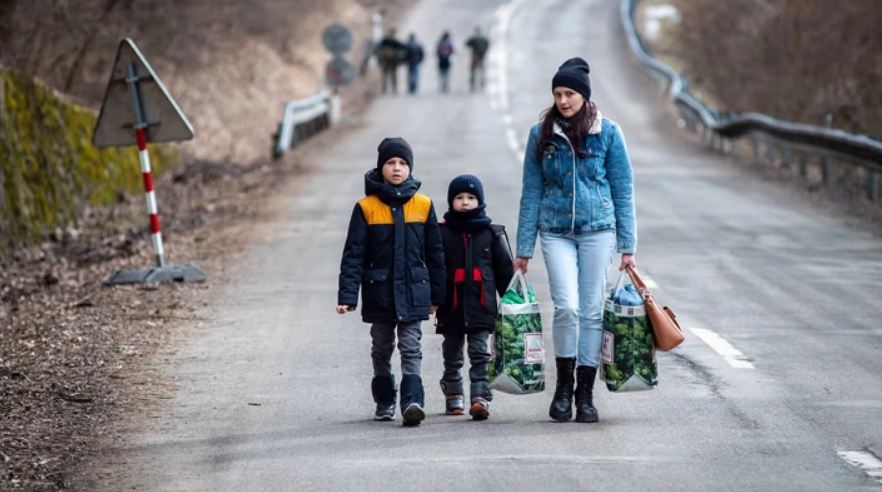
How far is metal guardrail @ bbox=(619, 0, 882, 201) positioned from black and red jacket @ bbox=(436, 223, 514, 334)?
1248cm

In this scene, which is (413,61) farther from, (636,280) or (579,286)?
(636,280)

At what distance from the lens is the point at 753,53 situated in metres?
38.1

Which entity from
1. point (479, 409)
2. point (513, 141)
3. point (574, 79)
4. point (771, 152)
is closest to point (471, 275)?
point (479, 409)

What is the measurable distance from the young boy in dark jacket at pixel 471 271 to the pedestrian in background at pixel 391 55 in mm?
38628

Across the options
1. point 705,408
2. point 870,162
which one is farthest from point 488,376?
point 870,162

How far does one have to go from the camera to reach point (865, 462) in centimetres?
676

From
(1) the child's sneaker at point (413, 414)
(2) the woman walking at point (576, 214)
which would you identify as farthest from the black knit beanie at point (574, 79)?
(1) the child's sneaker at point (413, 414)

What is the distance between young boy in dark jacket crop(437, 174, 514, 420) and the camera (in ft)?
26.0

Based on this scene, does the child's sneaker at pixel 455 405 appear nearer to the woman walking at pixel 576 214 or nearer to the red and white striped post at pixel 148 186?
the woman walking at pixel 576 214

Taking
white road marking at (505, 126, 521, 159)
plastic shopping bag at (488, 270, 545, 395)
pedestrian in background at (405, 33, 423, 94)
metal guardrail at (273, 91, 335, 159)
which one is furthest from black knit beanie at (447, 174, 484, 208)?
pedestrian in background at (405, 33, 423, 94)

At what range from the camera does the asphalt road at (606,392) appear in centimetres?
675

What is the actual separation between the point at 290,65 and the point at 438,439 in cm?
4293

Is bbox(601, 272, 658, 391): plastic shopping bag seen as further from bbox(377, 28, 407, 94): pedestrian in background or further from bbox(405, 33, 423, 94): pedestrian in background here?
bbox(377, 28, 407, 94): pedestrian in background

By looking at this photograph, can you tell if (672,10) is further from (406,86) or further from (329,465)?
(329,465)
